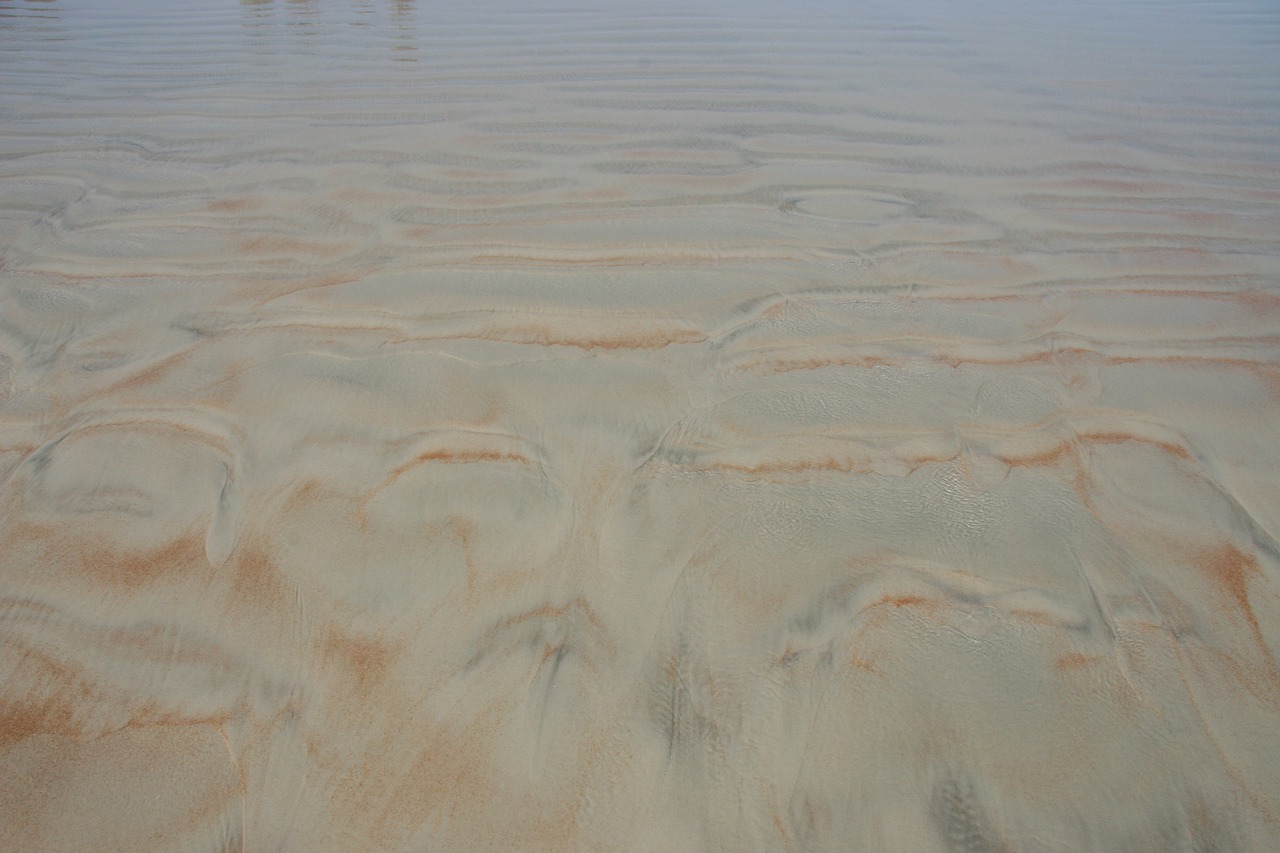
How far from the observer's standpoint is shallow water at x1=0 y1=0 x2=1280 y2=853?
0.94 meters

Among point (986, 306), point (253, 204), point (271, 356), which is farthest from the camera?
point (253, 204)

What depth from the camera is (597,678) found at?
3.38 ft

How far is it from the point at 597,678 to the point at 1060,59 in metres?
4.94

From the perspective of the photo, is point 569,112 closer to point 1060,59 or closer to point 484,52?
point 484,52

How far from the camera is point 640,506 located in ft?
4.19

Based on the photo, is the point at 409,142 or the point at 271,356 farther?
the point at 409,142

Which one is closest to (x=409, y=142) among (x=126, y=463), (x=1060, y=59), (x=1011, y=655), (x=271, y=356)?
(x=271, y=356)

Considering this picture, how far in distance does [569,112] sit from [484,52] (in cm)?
153

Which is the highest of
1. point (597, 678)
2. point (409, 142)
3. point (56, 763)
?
point (409, 142)

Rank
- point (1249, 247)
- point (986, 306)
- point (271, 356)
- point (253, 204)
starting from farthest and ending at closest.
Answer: point (253, 204)
point (1249, 247)
point (986, 306)
point (271, 356)

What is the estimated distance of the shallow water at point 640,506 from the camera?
94 centimetres

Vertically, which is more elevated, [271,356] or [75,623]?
[271,356]

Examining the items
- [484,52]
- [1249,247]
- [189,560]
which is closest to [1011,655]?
[189,560]

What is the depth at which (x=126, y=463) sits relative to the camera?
1386 millimetres
